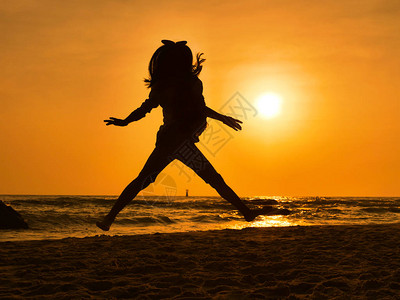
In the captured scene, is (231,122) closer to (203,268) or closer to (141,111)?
(141,111)

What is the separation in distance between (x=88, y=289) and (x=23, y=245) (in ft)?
14.2

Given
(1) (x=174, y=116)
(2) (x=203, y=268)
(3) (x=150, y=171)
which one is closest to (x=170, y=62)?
(1) (x=174, y=116)

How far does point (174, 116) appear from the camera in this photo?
157 inches

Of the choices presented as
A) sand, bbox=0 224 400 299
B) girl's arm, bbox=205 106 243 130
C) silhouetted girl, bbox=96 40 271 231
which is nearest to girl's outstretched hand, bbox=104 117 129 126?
silhouetted girl, bbox=96 40 271 231

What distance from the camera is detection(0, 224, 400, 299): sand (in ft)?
17.3

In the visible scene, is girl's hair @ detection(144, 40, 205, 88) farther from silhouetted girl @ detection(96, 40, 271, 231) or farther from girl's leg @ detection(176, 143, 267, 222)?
girl's leg @ detection(176, 143, 267, 222)

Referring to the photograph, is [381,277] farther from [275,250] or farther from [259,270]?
[275,250]

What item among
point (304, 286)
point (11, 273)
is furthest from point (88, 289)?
point (304, 286)

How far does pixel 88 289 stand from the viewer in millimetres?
5418

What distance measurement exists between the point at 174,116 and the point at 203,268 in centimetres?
346

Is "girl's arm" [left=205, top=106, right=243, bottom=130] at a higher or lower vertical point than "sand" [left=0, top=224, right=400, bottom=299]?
higher

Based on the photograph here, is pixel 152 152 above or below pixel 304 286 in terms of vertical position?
above

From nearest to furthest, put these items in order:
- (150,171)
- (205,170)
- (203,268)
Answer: (150,171) → (205,170) → (203,268)

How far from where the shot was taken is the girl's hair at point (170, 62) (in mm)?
4090
